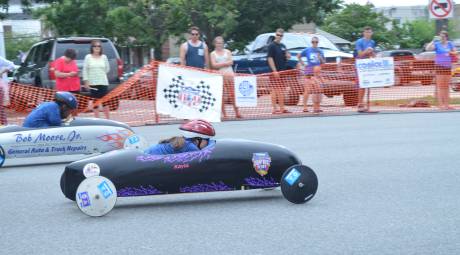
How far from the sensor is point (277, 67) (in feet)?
58.5

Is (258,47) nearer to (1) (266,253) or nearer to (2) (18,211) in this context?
(2) (18,211)

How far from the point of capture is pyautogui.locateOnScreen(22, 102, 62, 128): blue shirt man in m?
10.8

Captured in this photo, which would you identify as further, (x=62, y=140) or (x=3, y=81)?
(x=3, y=81)

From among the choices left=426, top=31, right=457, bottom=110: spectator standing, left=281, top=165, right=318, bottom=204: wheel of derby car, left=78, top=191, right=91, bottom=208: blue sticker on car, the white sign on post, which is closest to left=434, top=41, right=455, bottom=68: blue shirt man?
left=426, top=31, right=457, bottom=110: spectator standing

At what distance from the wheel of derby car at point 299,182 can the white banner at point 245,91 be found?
9.48 metres

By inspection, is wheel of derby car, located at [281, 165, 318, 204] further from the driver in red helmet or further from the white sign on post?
the white sign on post

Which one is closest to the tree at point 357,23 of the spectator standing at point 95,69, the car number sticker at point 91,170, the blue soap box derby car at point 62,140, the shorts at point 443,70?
the shorts at point 443,70

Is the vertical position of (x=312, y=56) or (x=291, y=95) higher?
(x=312, y=56)

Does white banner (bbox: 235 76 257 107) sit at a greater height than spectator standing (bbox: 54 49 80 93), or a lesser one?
lesser

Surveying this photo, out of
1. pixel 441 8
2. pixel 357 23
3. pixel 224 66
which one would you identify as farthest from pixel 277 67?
pixel 357 23

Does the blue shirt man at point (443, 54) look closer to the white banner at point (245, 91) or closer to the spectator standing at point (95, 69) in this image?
the white banner at point (245, 91)

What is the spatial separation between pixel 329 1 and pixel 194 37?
15.9 meters

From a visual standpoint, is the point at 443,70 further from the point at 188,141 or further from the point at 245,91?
the point at 188,141

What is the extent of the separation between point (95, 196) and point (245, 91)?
398 inches
